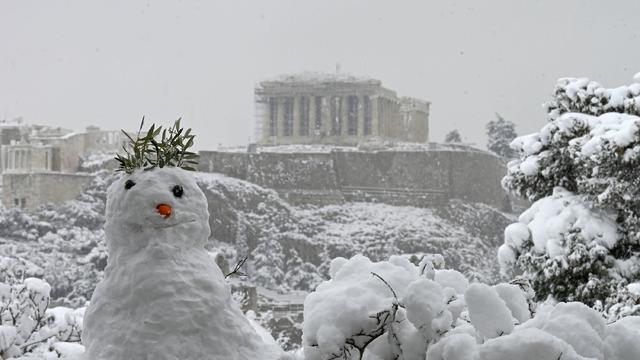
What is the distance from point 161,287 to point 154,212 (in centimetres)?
15

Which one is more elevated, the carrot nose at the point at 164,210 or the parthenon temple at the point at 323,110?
the parthenon temple at the point at 323,110

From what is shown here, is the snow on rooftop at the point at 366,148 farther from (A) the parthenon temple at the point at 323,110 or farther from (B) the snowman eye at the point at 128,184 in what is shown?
(B) the snowman eye at the point at 128,184

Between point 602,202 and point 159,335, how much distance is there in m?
5.25

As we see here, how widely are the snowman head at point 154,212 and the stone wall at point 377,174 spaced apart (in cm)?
3349

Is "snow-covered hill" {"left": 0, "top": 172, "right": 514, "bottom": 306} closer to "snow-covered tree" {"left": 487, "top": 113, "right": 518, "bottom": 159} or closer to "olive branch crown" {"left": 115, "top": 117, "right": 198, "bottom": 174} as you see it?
"snow-covered tree" {"left": 487, "top": 113, "right": 518, "bottom": 159}

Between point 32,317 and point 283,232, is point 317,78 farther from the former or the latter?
point 32,317

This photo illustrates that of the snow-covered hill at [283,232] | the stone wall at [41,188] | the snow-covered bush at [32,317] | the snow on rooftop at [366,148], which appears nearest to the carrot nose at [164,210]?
the snow-covered bush at [32,317]

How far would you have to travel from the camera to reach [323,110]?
42.8 meters

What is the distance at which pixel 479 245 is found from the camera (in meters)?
33.2

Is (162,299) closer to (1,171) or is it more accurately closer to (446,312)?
(446,312)

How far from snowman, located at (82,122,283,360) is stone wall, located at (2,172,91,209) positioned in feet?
103

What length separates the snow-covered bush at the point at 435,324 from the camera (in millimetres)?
1387

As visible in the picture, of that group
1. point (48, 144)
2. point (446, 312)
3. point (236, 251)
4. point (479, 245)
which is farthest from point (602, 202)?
point (48, 144)

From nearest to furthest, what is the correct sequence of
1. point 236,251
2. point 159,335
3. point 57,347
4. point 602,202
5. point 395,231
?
point 159,335 < point 57,347 < point 602,202 < point 236,251 < point 395,231
